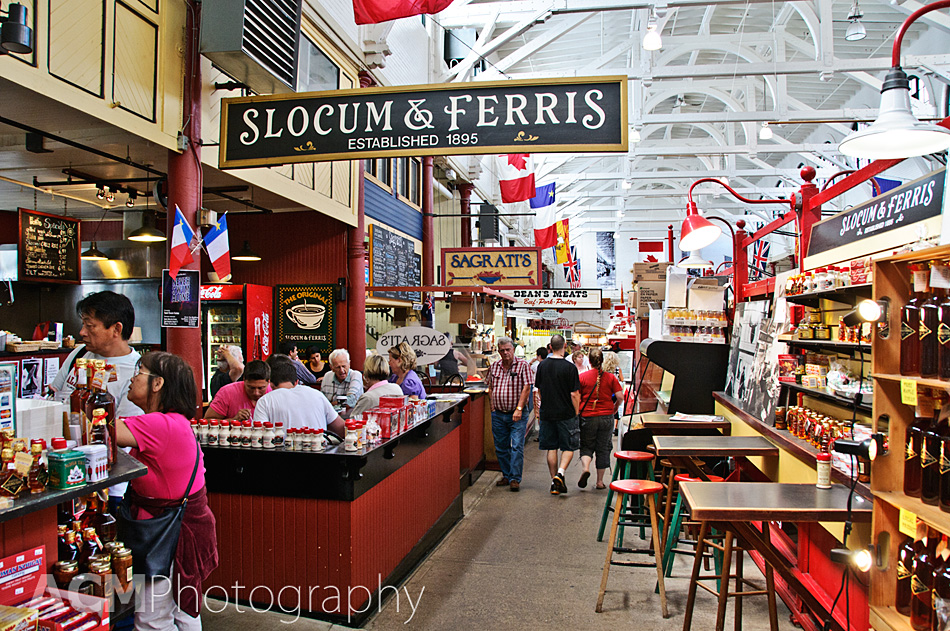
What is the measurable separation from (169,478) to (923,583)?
3.17 meters

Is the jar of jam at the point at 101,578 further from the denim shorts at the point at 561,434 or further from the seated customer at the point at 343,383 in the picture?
the denim shorts at the point at 561,434

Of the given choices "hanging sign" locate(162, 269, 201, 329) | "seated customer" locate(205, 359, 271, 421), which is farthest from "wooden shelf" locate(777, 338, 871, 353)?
"hanging sign" locate(162, 269, 201, 329)

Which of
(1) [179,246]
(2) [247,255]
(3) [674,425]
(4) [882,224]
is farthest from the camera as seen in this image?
(2) [247,255]

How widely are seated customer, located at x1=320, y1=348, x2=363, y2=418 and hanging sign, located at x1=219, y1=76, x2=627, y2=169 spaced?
2.20 metres

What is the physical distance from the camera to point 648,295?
1022cm

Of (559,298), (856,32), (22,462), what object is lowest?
(22,462)

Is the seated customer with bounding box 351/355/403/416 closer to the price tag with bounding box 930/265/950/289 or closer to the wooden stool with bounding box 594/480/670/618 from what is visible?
the wooden stool with bounding box 594/480/670/618

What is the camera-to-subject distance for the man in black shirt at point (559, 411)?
7.15 m

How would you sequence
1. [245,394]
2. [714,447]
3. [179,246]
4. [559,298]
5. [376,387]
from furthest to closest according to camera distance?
[559,298] < [376,387] < [179,246] < [245,394] < [714,447]

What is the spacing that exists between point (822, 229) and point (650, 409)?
5.00 metres

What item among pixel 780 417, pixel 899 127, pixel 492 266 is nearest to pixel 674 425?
pixel 780 417

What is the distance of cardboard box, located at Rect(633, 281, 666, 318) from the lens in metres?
10.2

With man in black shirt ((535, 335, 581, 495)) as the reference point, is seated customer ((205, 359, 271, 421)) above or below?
above

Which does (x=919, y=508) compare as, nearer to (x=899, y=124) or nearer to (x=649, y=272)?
(x=899, y=124)
